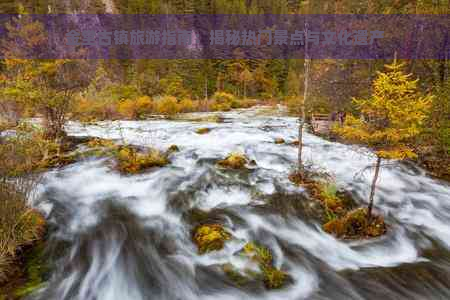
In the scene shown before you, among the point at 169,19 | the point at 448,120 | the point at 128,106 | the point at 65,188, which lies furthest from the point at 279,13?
the point at 65,188

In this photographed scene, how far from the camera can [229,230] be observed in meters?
7.32

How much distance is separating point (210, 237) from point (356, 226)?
12.3 feet

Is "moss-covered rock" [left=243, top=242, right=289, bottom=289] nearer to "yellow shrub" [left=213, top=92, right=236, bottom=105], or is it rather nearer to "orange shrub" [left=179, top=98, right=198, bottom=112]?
"orange shrub" [left=179, top=98, right=198, bottom=112]

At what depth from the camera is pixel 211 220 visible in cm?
787

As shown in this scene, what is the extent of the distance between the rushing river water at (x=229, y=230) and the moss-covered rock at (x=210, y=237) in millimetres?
162

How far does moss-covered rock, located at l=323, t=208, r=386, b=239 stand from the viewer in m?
7.07

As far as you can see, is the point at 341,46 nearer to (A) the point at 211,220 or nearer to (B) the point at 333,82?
(B) the point at 333,82

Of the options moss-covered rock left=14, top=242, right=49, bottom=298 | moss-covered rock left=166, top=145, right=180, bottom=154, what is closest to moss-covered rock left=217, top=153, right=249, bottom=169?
moss-covered rock left=166, top=145, right=180, bottom=154

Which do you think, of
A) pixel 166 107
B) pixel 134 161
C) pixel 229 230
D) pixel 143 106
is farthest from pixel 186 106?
pixel 229 230

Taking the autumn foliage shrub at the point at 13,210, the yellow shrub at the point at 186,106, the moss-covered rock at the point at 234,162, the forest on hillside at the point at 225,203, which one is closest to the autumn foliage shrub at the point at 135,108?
the yellow shrub at the point at 186,106

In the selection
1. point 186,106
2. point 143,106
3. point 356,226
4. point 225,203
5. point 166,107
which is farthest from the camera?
point 186,106

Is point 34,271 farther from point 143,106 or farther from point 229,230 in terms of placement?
point 143,106

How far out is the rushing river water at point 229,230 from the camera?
18.1 ft

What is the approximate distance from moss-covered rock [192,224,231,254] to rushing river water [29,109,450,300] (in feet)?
0.53
